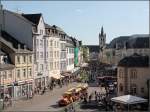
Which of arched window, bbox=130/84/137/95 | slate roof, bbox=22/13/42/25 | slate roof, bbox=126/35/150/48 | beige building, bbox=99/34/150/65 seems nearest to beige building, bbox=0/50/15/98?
slate roof, bbox=22/13/42/25

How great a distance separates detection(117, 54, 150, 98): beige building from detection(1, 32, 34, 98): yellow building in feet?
44.6

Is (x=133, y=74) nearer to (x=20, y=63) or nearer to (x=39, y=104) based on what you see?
(x=39, y=104)

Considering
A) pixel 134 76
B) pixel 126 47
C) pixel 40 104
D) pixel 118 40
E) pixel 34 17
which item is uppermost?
pixel 118 40

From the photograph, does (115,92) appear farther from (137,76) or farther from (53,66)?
(53,66)

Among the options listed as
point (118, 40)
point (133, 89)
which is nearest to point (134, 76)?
point (133, 89)

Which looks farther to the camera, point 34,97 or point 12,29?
point 12,29

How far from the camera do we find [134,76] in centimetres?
4862

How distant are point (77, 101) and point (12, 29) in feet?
61.1

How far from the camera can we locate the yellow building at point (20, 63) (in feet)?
173

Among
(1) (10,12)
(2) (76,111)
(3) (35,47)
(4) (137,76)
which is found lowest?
(2) (76,111)

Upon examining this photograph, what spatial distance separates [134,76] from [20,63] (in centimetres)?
1603

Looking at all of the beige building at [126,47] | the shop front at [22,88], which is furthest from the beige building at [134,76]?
the beige building at [126,47]

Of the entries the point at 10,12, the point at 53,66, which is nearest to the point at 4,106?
the point at 10,12

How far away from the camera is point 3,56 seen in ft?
167
